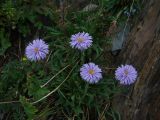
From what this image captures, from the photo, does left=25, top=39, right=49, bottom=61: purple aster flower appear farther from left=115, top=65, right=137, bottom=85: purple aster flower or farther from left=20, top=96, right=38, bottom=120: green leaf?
left=115, top=65, right=137, bottom=85: purple aster flower

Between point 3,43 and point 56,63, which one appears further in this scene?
point 3,43

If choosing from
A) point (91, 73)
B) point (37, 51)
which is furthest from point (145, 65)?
point (37, 51)

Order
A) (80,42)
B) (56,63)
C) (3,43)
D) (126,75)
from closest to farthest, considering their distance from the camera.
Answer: (126,75) → (80,42) → (56,63) → (3,43)

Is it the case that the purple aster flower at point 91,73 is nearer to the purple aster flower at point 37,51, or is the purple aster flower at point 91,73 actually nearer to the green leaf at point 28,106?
the purple aster flower at point 37,51

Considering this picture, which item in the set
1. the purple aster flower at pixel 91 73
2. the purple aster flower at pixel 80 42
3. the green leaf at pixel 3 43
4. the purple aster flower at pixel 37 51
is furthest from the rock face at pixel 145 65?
the green leaf at pixel 3 43

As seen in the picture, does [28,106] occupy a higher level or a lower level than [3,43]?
lower

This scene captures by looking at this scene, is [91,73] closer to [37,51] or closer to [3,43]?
[37,51]
